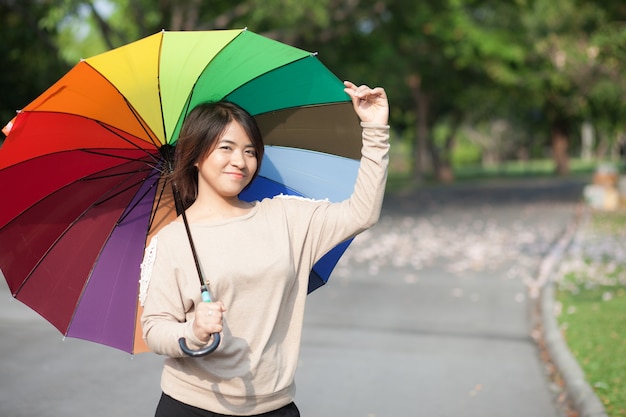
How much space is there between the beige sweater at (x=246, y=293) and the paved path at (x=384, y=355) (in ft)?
11.3

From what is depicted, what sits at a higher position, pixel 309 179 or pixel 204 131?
pixel 204 131

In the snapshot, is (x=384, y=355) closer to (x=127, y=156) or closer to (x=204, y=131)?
(x=127, y=156)

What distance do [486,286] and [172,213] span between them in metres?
9.42

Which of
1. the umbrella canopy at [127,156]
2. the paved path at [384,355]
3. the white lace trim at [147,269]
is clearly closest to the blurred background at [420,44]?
the paved path at [384,355]

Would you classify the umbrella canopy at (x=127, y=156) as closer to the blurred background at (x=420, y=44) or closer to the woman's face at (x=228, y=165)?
the woman's face at (x=228, y=165)

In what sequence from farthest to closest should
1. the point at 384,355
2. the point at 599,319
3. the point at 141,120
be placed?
the point at 599,319 < the point at 384,355 < the point at 141,120

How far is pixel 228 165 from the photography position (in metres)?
3.10

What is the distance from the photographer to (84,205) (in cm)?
353

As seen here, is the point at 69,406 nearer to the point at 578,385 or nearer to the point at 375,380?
the point at 375,380

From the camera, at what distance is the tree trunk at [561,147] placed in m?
60.4

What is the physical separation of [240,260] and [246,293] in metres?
0.11

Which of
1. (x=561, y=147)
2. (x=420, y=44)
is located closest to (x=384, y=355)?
(x=420, y=44)

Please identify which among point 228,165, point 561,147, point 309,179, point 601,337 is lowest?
point 561,147

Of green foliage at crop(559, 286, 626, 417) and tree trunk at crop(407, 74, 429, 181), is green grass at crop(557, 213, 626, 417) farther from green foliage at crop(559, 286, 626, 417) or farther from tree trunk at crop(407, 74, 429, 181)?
tree trunk at crop(407, 74, 429, 181)
